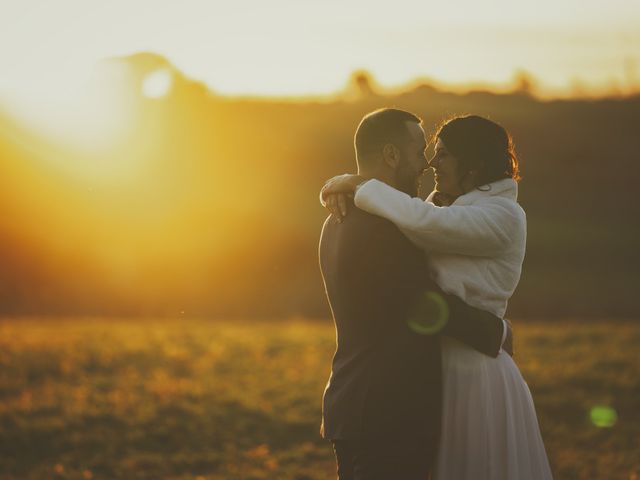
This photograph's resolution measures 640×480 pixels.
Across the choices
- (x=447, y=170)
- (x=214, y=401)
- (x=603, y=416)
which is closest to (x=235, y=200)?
(x=214, y=401)

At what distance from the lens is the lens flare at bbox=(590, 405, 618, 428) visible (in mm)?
9973

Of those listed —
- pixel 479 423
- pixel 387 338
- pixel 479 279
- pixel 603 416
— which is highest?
pixel 479 279

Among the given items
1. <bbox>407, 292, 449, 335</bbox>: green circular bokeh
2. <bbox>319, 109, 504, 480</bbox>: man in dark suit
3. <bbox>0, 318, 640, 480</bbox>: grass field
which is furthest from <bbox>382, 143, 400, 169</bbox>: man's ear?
<bbox>0, 318, 640, 480</bbox>: grass field

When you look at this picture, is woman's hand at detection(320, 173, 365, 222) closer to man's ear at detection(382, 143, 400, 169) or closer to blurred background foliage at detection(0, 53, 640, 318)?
man's ear at detection(382, 143, 400, 169)

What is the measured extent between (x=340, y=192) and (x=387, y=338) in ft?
2.38

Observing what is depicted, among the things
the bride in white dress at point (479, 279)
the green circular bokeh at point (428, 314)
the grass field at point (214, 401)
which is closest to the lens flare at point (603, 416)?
the grass field at point (214, 401)

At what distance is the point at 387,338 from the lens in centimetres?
379

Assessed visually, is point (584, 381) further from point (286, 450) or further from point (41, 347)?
point (41, 347)

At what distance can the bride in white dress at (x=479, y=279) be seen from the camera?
12.8ft

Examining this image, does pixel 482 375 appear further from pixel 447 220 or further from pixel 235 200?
pixel 235 200

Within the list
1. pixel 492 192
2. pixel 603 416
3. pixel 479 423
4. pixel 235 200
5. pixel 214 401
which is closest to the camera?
pixel 479 423

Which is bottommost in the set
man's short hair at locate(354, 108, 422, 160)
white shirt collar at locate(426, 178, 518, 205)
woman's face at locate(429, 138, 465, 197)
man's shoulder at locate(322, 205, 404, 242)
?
man's shoulder at locate(322, 205, 404, 242)

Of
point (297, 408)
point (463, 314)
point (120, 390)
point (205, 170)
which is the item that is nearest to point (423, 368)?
point (463, 314)

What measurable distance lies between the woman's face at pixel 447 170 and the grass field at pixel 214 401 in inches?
191
